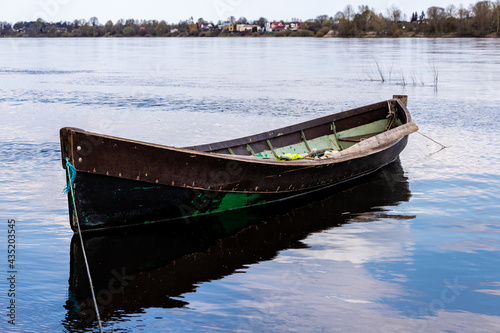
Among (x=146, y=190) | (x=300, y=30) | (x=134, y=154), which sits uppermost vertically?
(x=300, y=30)

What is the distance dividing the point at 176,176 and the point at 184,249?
1.04m

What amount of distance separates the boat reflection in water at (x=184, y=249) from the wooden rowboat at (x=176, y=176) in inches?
9.4

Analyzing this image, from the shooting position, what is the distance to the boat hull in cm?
827

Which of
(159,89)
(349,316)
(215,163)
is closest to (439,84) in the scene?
(159,89)

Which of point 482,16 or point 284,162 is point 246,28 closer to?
point 482,16

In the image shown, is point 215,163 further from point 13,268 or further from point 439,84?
point 439,84

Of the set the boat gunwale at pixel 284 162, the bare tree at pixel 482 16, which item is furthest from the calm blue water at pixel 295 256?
the bare tree at pixel 482 16

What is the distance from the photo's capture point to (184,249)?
852 centimetres

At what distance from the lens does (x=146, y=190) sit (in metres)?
8.62

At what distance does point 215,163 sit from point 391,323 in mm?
3680

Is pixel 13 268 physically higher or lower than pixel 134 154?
lower

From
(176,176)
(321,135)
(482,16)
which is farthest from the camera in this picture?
(482,16)

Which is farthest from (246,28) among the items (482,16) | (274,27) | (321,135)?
(321,135)

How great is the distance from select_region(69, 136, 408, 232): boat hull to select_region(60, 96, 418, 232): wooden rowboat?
13mm
